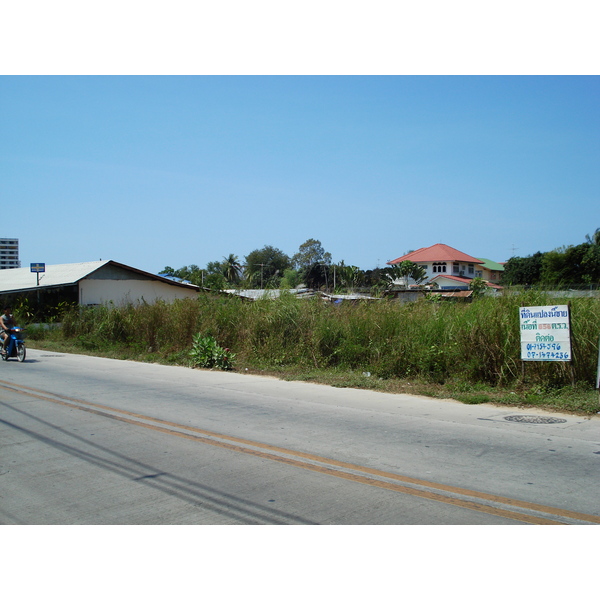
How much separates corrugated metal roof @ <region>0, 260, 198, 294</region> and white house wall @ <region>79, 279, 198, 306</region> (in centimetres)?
55

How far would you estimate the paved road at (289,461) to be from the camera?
5.11m

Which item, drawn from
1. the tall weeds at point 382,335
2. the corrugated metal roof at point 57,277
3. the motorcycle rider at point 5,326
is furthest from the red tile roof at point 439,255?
the motorcycle rider at point 5,326

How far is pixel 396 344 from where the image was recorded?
13773 millimetres

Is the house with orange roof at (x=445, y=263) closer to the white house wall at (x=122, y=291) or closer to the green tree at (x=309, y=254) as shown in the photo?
the green tree at (x=309, y=254)

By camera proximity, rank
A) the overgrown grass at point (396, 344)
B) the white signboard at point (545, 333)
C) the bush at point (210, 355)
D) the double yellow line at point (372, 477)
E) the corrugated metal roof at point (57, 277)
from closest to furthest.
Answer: the double yellow line at point (372, 477) → the white signboard at point (545, 333) → the overgrown grass at point (396, 344) → the bush at point (210, 355) → the corrugated metal roof at point (57, 277)

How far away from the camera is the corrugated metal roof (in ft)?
108

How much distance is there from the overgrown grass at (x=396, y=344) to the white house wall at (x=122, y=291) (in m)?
13.3

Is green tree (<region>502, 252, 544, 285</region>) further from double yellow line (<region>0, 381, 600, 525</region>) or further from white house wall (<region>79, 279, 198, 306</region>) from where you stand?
double yellow line (<region>0, 381, 600, 525</region>)

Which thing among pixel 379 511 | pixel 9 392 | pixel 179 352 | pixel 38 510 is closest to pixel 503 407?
pixel 379 511

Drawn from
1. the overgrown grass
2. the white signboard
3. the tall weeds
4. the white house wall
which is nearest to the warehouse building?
the white house wall

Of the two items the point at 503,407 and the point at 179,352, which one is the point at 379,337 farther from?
the point at 179,352

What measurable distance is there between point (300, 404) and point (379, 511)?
581 cm

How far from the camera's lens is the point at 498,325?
471 inches

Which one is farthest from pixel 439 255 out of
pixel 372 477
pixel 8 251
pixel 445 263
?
pixel 8 251
